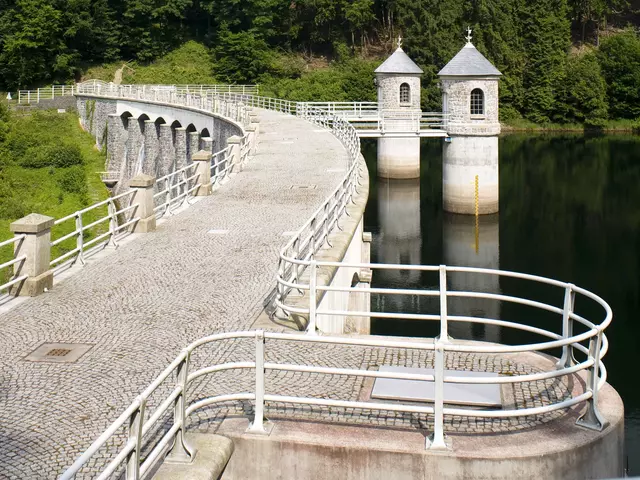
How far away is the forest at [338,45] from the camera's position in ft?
251

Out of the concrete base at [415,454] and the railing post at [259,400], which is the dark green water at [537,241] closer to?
the concrete base at [415,454]

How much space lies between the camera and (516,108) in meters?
Result: 78.7

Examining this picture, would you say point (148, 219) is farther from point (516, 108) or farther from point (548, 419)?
point (516, 108)

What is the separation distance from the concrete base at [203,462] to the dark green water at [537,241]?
36.4 feet

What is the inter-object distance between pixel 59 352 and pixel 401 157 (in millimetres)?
41704

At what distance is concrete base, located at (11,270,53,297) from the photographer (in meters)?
12.9

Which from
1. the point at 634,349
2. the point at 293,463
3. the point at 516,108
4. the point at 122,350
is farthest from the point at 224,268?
the point at 516,108

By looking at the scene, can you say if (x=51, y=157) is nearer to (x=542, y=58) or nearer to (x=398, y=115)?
(x=398, y=115)

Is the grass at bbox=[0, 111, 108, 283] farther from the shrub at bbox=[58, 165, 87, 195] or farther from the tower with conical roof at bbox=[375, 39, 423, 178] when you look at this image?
the tower with conical roof at bbox=[375, 39, 423, 178]

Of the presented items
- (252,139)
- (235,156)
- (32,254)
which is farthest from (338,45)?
(32,254)

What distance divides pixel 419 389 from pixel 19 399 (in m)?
4.12

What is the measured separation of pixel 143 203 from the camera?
57.8 ft

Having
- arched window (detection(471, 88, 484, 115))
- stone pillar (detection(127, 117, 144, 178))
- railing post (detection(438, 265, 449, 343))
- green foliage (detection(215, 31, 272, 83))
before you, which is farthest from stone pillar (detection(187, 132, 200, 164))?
railing post (detection(438, 265, 449, 343))

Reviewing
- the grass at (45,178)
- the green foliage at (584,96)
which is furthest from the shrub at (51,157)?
the green foliage at (584,96)
